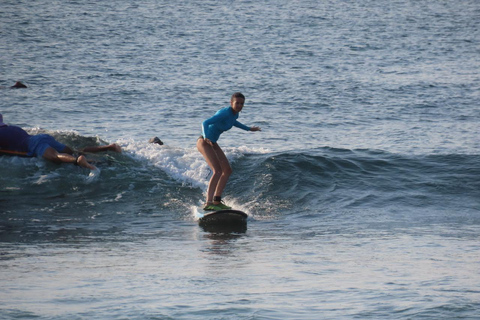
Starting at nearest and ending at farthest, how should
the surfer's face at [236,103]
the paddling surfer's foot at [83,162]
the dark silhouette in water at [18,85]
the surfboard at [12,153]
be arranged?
the surfer's face at [236,103]
the paddling surfer's foot at [83,162]
the surfboard at [12,153]
the dark silhouette in water at [18,85]

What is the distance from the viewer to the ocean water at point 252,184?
6914 mm

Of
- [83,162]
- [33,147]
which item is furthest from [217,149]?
[33,147]

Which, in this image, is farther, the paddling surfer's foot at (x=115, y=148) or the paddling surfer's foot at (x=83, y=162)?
the paddling surfer's foot at (x=115, y=148)

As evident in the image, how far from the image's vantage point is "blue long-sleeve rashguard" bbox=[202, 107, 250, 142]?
10.8 meters

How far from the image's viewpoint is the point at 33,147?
13.5 meters

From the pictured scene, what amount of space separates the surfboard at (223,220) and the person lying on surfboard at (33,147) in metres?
3.59

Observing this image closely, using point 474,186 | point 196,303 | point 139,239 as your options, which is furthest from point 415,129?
point 196,303

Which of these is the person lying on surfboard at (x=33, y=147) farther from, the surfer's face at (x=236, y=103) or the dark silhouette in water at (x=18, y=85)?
the dark silhouette in water at (x=18, y=85)

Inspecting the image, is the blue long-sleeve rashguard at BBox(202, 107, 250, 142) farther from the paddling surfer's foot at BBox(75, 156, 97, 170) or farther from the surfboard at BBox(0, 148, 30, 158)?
the surfboard at BBox(0, 148, 30, 158)

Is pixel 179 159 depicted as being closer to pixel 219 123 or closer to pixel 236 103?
pixel 219 123

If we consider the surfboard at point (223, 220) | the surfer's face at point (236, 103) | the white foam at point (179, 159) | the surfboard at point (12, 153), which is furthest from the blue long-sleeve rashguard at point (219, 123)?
the surfboard at point (12, 153)

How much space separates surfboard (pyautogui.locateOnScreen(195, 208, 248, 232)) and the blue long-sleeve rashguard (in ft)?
3.83

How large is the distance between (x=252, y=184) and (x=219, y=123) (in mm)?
3513

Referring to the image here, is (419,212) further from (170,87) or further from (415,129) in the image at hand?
(170,87)
